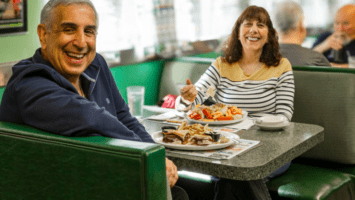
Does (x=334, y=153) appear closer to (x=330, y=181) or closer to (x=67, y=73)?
(x=330, y=181)

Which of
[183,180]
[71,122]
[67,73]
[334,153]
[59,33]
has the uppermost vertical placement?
[59,33]

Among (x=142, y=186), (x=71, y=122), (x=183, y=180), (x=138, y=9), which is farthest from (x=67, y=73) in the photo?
(x=138, y=9)

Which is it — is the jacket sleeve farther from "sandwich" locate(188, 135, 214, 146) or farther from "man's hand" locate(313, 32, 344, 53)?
"man's hand" locate(313, 32, 344, 53)

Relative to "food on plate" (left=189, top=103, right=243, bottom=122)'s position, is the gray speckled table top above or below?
below

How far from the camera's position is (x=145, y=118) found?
2229 millimetres

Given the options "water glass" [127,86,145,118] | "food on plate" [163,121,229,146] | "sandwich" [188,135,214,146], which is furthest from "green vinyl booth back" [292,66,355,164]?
"sandwich" [188,135,214,146]

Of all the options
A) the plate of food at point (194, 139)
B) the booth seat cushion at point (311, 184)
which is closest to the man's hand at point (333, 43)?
the booth seat cushion at point (311, 184)

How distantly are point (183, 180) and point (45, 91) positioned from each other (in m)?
1.45

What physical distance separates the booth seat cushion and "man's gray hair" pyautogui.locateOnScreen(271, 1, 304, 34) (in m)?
1.50

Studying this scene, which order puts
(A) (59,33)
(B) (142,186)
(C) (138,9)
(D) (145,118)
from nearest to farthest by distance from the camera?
(B) (142,186)
(A) (59,33)
(D) (145,118)
(C) (138,9)

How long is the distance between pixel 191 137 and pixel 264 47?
1.19 m

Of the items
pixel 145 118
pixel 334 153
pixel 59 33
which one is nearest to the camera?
pixel 59 33

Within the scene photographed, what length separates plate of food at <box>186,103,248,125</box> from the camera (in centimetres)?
204

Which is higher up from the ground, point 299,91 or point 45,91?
point 45,91
